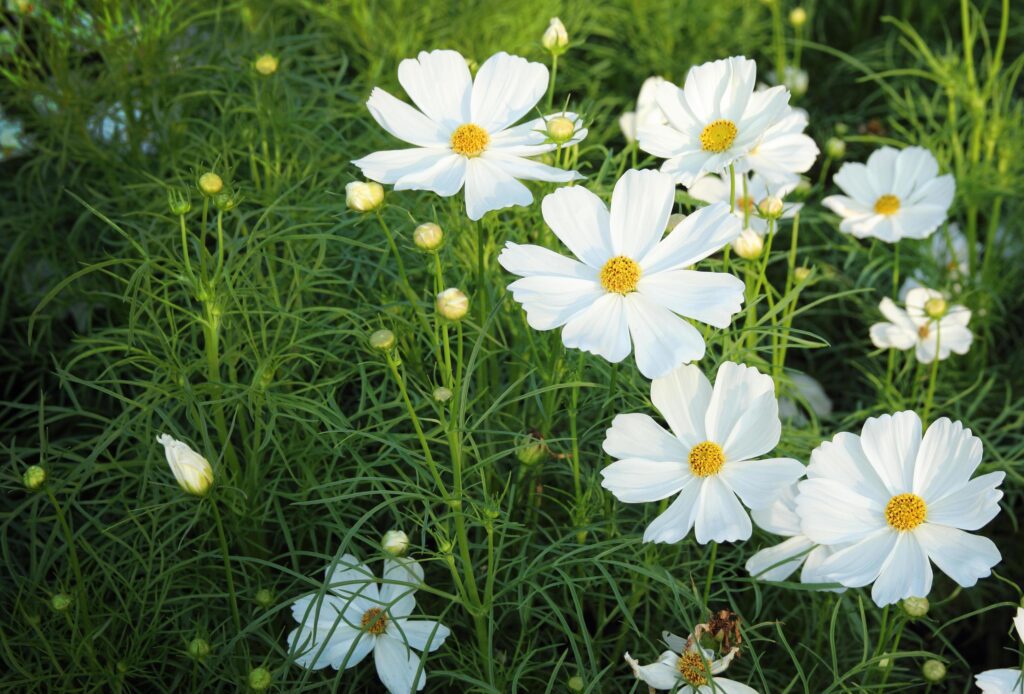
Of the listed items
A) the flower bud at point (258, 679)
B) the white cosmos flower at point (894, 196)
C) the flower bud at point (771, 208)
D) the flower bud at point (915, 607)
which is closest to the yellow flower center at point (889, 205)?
the white cosmos flower at point (894, 196)

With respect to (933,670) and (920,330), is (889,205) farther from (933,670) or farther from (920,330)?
(933,670)

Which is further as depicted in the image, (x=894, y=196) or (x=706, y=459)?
(x=894, y=196)

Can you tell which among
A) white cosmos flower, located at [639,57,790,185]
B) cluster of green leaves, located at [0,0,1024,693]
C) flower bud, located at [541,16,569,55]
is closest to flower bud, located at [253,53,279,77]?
cluster of green leaves, located at [0,0,1024,693]

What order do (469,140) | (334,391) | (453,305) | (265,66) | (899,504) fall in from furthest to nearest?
(265,66)
(334,391)
(469,140)
(899,504)
(453,305)

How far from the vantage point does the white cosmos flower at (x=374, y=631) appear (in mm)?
1100

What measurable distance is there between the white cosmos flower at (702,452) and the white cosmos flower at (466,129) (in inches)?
9.9

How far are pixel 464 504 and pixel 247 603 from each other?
29 centimetres

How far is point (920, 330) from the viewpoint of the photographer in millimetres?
1558

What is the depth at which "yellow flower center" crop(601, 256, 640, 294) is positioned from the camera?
104 centimetres

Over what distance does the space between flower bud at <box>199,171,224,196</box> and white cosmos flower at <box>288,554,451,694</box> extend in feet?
1.31

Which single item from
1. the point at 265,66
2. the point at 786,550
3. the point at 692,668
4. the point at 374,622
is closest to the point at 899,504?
the point at 786,550

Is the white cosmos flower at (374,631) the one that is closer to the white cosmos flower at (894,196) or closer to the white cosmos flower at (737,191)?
the white cosmos flower at (737,191)

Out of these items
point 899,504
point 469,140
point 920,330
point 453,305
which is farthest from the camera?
point 920,330

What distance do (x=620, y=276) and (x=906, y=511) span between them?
0.36 metres
